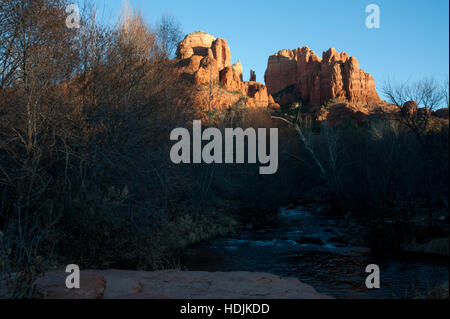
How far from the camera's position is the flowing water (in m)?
8.41

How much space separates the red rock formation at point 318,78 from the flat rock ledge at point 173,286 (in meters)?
56.1

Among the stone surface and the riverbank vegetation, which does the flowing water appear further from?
the stone surface

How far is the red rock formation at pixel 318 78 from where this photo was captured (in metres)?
70.9

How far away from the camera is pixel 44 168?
24.2 ft

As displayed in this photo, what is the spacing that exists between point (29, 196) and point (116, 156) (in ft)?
6.01

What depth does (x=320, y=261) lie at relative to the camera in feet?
37.4

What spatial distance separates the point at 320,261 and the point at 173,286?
694cm

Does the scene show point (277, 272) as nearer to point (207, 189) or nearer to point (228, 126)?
point (207, 189)

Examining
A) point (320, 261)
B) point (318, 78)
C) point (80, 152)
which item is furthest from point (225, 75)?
point (80, 152)

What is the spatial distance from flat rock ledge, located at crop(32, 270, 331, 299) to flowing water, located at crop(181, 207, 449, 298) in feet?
7.03

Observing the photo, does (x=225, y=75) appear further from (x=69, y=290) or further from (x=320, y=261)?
(x=69, y=290)

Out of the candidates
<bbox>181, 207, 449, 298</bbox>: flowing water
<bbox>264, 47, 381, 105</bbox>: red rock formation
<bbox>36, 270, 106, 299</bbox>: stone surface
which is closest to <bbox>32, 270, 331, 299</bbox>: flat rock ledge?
<bbox>36, 270, 106, 299</bbox>: stone surface

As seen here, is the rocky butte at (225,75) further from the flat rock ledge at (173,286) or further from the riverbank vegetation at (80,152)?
the flat rock ledge at (173,286)

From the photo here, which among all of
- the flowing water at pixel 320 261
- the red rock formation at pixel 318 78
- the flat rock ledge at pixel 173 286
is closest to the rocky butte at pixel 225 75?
the red rock formation at pixel 318 78
